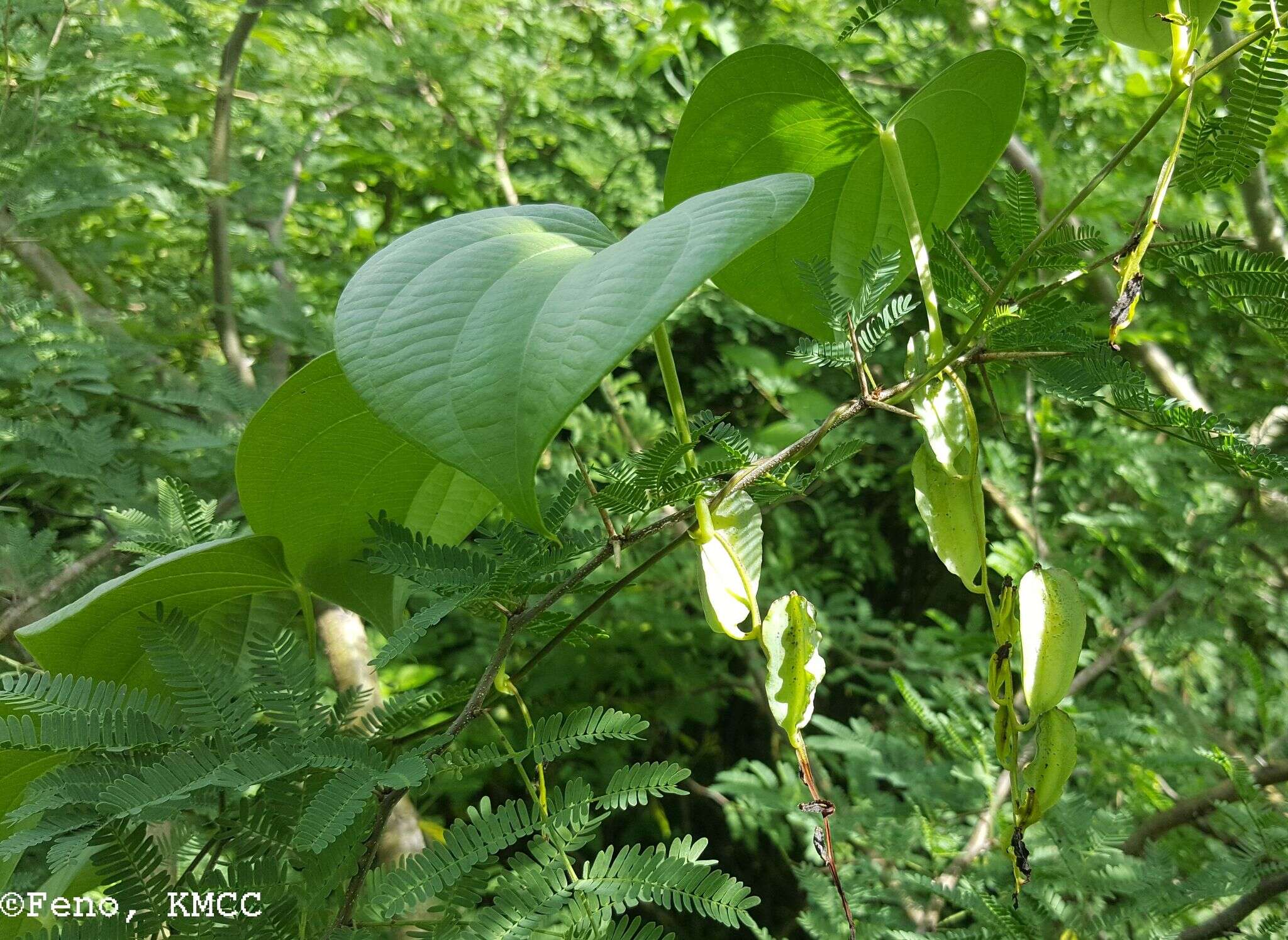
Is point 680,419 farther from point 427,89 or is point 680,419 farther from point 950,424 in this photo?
point 427,89

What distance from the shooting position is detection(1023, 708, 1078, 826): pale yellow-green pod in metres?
0.30

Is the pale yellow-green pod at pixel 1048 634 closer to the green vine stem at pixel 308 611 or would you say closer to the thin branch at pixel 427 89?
the green vine stem at pixel 308 611

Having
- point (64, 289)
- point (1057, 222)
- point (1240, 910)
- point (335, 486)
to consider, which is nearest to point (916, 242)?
point (1057, 222)

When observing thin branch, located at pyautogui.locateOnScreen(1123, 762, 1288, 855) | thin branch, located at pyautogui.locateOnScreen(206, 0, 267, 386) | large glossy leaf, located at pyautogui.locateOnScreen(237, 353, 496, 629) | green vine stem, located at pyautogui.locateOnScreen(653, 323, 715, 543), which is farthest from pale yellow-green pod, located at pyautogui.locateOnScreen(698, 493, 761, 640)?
thin branch, located at pyautogui.locateOnScreen(206, 0, 267, 386)

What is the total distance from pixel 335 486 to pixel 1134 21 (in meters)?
0.36

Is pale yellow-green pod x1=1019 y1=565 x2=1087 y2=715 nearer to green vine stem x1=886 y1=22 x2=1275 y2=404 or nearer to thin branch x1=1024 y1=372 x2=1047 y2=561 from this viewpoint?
green vine stem x1=886 y1=22 x2=1275 y2=404

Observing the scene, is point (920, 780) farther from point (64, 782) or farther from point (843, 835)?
point (64, 782)

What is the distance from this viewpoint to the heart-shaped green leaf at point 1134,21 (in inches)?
13.0

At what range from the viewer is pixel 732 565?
0.31m

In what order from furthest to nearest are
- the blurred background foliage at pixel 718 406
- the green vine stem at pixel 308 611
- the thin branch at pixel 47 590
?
the blurred background foliage at pixel 718 406 → the thin branch at pixel 47 590 → the green vine stem at pixel 308 611

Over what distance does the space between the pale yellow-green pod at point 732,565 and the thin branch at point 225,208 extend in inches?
25.0

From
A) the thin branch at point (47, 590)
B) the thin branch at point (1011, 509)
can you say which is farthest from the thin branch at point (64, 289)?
the thin branch at point (1011, 509)

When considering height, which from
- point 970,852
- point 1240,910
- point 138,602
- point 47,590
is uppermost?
point 138,602

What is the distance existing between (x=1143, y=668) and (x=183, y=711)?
961 mm
